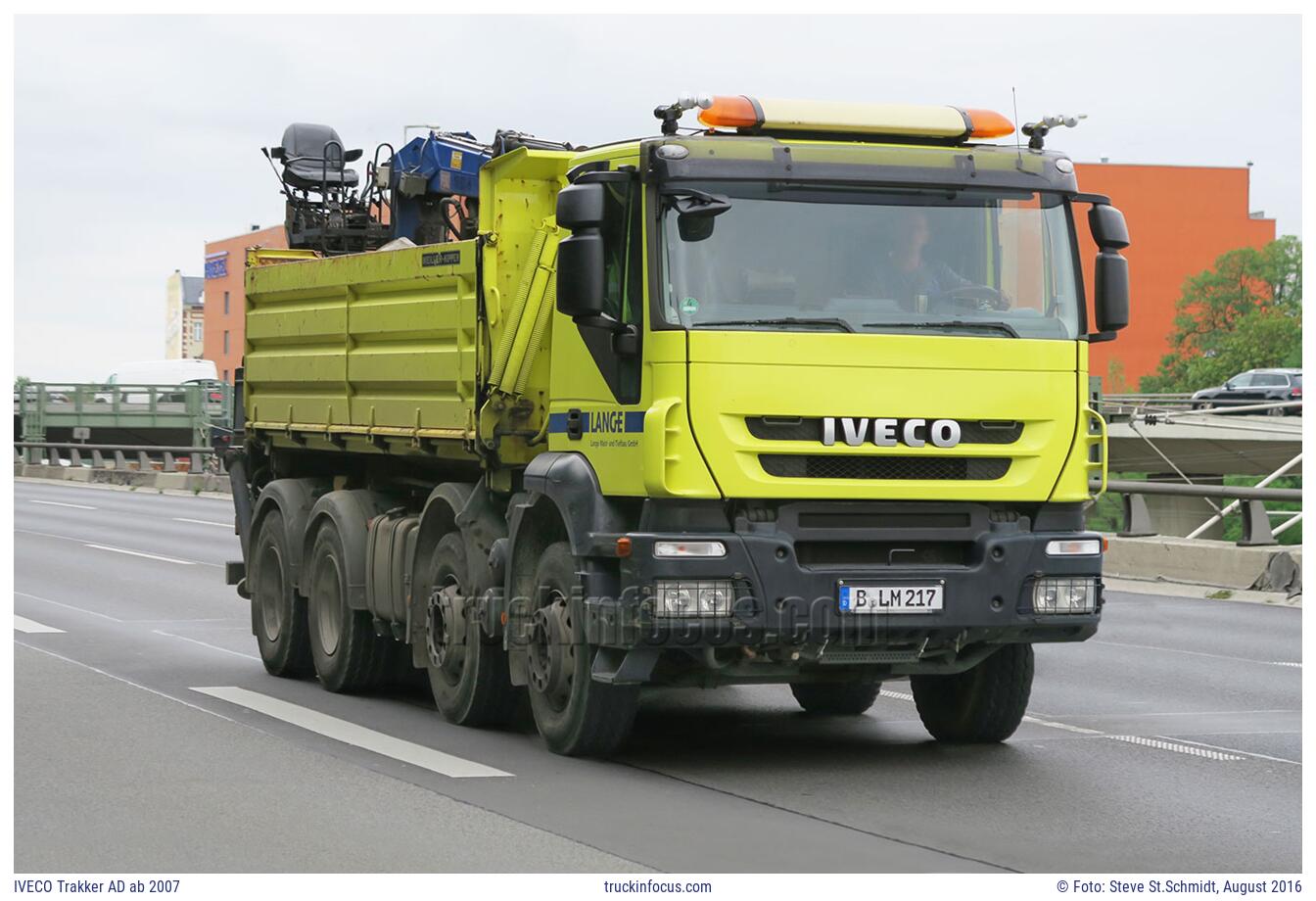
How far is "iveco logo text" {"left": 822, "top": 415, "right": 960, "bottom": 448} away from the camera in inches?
361

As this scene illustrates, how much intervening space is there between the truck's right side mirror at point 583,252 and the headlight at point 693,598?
1.26 metres

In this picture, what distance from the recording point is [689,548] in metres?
9.00

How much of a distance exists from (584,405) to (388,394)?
8.57ft

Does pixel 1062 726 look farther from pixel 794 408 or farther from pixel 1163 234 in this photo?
pixel 1163 234

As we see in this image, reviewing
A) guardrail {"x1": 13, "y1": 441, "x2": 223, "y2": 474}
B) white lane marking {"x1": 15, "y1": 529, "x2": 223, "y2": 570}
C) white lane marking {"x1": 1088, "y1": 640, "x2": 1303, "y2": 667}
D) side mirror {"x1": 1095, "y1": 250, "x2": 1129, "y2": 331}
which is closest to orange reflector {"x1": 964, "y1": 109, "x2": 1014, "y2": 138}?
side mirror {"x1": 1095, "y1": 250, "x2": 1129, "y2": 331}

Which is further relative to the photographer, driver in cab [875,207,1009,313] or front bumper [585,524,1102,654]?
driver in cab [875,207,1009,313]

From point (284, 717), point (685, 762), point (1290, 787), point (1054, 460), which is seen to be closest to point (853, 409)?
point (1054, 460)

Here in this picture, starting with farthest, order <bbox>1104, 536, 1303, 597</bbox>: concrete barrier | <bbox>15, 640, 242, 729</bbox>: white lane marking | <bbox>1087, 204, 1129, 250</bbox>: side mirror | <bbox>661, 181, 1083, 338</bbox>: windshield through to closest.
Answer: <bbox>1104, 536, 1303, 597</bbox>: concrete barrier < <bbox>15, 640, 242, 729</bbox>: white lane marking < <bbox>1087, 204, 1129, 250</bbox>: side mirror < <bbox>661, 181, 1083, 338</bbox>: windshield

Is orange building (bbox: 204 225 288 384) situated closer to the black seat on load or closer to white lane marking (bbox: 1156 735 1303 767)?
the black seat on load

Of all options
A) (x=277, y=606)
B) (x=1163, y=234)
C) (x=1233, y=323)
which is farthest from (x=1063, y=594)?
(x=1163, y=234)

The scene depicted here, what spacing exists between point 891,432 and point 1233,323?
3672 inches

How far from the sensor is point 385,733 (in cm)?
1077

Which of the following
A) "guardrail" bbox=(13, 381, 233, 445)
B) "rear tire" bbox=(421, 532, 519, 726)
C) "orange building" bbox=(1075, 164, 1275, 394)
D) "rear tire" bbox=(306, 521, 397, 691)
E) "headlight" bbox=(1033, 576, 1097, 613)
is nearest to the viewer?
"headlight" bbox=(1033, 576, 1097, 613)

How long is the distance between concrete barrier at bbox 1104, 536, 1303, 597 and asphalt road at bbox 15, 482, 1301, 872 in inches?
181
